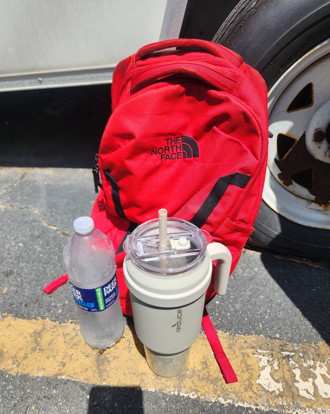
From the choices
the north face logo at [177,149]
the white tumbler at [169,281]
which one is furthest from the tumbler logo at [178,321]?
the north face logo at [177,149]

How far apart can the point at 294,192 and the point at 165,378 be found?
1.22m

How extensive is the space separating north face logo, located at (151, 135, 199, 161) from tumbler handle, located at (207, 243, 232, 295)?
425mm

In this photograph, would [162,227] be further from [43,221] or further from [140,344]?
[43,221]

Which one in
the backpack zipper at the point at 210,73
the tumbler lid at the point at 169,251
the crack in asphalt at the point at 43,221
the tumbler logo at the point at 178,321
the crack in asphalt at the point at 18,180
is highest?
the backpack zipper at the point at 210,73

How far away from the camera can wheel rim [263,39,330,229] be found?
1334mm

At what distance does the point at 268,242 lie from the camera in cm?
164

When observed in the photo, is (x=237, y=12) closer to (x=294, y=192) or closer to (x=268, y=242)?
(x=294, y=192)

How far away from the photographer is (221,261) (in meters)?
1.08

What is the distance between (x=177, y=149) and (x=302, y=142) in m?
0.80

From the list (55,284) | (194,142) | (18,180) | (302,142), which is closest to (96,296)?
(55,284)

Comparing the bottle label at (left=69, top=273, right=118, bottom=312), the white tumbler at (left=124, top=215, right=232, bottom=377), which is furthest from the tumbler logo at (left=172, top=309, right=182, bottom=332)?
the bottle label at (left=69, top=273, right=118, bottom=312)

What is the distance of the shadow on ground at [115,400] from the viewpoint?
1097 mm

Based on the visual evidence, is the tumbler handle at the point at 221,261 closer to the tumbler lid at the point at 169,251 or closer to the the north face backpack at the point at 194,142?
the tumbler lid at the point at 169,251

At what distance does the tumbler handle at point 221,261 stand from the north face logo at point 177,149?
425 millimetres
